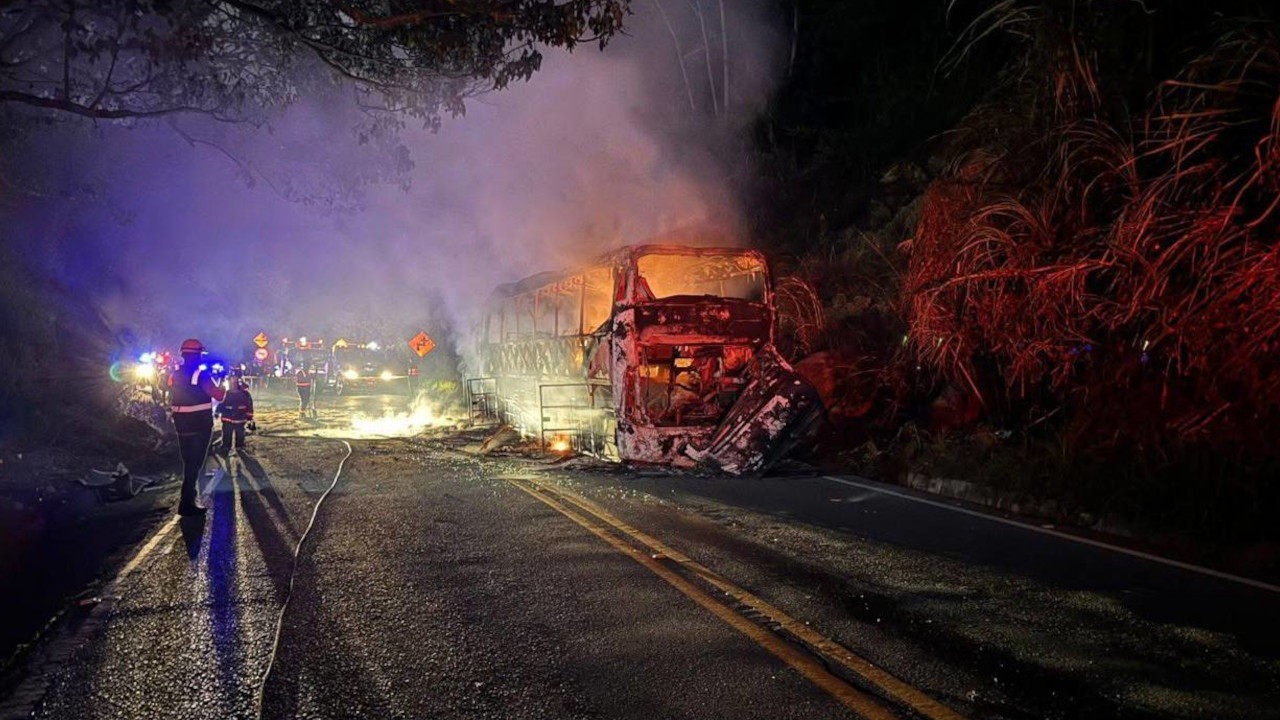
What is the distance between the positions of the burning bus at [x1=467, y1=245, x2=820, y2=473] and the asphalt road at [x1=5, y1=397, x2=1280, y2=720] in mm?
2304

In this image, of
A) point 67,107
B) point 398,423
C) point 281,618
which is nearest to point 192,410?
point 67,107

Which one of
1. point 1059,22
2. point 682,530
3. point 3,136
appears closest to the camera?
point 682,530

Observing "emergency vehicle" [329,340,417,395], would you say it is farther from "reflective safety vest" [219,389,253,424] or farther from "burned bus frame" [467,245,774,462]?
"burned bus frame" [467,245,774,462]

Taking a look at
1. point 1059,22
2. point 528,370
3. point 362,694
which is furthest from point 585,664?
point 528,370

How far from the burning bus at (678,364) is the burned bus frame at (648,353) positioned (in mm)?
14

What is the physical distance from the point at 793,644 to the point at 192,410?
6894 millimetres

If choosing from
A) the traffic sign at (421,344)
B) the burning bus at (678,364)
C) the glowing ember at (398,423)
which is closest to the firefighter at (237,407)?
the glowing ember at (398,423)

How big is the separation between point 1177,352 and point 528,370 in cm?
1048

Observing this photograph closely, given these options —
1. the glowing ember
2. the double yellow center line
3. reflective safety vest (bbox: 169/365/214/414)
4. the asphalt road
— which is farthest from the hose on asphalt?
the glowing ember

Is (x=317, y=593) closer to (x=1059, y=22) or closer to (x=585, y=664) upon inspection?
(x=585, y=664)

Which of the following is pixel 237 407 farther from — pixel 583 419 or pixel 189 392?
pixel 583 419

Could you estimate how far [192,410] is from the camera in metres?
8.42

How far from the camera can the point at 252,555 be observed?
613 cm

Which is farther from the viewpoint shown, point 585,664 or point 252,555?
point 252,555
